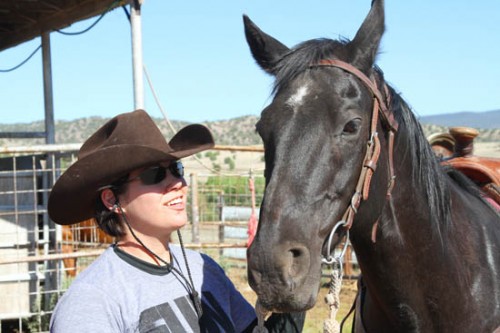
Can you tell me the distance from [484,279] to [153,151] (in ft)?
5.11

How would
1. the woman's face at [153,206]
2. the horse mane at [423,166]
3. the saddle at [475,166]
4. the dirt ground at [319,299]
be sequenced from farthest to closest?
the dirt ground at [319,299], the saddle at [475,166], the horse mane at [423,166], the woman's face at [153,206]

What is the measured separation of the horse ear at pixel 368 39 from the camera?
239 cm

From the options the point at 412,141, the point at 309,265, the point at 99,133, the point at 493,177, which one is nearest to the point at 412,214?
the point at 412,141

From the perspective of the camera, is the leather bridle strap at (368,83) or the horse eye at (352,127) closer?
the horse eye at (352,127)

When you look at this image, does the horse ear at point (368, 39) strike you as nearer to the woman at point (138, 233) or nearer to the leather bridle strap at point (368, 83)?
the leather bridle strap at point (368, 83)

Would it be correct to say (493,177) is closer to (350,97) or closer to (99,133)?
(350,97)

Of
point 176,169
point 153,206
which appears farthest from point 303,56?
point 153,206

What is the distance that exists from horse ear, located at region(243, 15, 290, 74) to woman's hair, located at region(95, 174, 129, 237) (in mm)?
776

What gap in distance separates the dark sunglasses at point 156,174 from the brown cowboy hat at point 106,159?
0.04 m

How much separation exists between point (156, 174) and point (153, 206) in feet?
0.40

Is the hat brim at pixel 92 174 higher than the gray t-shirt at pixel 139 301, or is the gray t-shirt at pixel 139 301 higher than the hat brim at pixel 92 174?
the hat brim at pixel 92 174

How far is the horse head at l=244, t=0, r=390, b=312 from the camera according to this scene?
1991 mm

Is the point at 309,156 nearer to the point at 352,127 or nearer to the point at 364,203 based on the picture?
the point at 352,127

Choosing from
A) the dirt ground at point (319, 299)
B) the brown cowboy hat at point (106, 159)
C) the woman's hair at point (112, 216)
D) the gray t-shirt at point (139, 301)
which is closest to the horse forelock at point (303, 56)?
the brown cowboy hat at point (106, 159)
